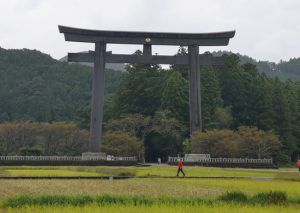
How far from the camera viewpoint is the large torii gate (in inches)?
1602

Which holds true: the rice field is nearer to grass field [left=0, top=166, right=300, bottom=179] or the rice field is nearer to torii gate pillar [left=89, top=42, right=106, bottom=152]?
grass field [left=0, top=166, right=300, bottom=179]

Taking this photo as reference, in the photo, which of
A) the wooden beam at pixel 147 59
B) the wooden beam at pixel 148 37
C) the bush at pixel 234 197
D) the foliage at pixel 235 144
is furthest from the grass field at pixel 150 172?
the wooden beam at pixel 148 37

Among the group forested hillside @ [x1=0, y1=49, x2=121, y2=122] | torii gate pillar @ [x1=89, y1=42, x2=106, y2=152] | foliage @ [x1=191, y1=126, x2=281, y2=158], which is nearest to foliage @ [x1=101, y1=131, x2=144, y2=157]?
torii gate pillar @ [x1=89, y1=42, x2=106, y2=152]

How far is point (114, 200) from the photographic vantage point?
40.1ft

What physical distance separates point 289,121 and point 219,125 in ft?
31.8

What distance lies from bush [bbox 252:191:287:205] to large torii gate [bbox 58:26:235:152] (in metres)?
28.5

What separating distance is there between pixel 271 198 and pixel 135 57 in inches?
1220

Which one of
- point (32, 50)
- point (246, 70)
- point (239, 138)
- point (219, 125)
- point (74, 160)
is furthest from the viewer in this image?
point (32, 50)

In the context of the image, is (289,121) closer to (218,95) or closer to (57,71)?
(218,95)

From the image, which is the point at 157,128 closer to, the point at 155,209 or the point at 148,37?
the point at 148,37

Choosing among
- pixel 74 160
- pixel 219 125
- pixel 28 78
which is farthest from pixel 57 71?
pixel 74 160

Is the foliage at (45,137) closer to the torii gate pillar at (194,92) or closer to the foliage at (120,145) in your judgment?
the foliage at (120,145)

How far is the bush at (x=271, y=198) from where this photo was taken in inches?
488

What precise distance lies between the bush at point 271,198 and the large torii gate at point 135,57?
2849 cm
